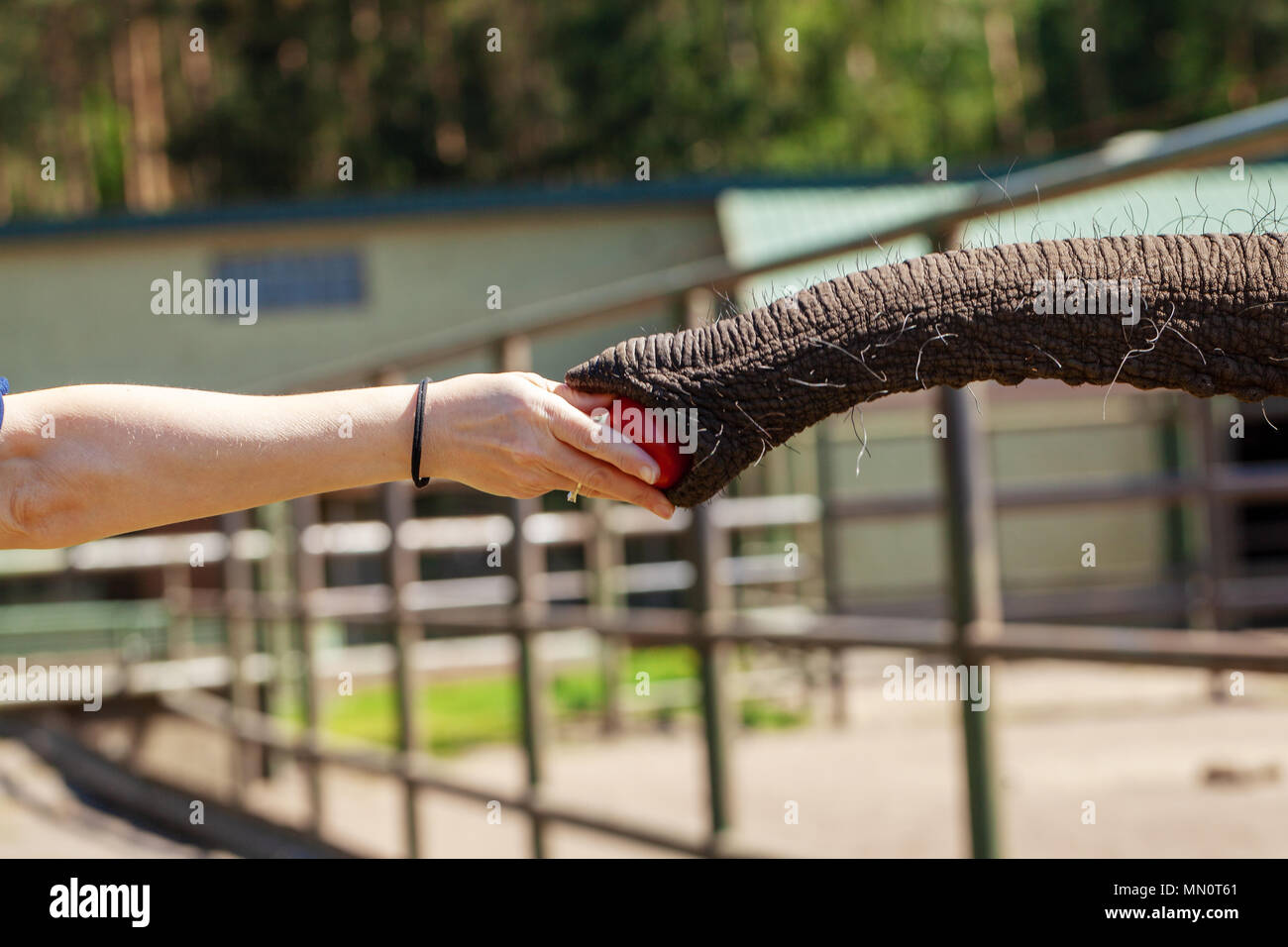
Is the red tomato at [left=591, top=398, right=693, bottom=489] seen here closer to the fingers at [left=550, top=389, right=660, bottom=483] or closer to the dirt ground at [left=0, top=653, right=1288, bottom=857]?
the fingers at [left=550, top=389, right=660, bottom=483]

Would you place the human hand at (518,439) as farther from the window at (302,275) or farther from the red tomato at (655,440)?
the window at (302,275)

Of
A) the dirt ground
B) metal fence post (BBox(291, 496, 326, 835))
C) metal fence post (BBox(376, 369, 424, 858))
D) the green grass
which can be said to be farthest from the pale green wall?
metal fence post (BBox(376, 369, 424, 858))

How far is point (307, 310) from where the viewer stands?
14.1 meters

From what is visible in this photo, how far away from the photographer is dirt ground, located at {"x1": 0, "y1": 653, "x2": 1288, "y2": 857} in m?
4.42

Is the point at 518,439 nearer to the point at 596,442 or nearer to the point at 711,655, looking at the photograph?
the point at 596,442

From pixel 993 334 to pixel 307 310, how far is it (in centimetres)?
1340

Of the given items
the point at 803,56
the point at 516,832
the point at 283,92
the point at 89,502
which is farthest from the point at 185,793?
the point at 803,56

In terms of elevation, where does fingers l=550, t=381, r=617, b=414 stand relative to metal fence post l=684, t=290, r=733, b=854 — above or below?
above

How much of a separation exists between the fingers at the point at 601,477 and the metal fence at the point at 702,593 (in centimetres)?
65

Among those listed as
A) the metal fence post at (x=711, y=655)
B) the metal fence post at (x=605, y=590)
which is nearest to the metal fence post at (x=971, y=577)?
the metal fence post at (x=711, y=655)

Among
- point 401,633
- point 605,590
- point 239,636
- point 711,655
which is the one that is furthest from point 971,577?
point 239,636
